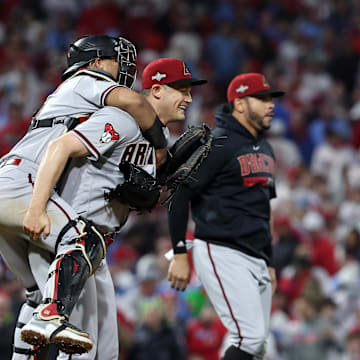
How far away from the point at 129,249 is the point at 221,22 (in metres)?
5.96

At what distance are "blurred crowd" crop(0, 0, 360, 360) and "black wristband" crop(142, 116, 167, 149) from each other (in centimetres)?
339

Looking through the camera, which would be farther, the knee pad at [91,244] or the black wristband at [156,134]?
the black wristband at [156,134]

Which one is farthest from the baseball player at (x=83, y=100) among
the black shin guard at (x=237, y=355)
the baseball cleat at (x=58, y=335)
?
the black shin guard at (x=237, y=355)

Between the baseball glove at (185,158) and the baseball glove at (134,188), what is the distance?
13cm

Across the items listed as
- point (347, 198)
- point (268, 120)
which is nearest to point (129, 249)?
point (347, 198)

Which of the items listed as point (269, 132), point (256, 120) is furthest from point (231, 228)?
point (269, 132)

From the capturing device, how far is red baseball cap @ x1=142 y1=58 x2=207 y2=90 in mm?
3939

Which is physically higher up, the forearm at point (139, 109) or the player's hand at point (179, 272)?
the forearm at point (139, 109)

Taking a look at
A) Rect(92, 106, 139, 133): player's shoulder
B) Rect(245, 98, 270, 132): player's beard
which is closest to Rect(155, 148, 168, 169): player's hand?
Rect(92, 106, 139, 133): player's shoulder

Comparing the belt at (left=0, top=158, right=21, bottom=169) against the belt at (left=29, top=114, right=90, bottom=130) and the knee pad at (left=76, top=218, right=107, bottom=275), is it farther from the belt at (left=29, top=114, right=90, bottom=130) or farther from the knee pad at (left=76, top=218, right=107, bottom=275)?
the knee pad at (left=76, top=218, right=107, bottom=275)

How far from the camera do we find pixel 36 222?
11.2ft

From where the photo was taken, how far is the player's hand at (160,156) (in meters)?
3.88

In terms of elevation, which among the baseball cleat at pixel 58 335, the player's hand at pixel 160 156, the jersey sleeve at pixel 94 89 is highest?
the jersey sleeve at pixel 94 89

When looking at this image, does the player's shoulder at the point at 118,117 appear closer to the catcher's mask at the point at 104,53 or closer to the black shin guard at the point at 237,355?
the catcher's mask at the point at 104,53
